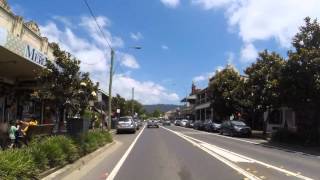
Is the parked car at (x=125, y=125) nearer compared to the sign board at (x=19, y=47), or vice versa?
the sign board at (x=19, y=47)

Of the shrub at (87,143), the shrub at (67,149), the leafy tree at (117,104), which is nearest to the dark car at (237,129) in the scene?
the shrub at (87,143)

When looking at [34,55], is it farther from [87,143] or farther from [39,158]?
[39,158]

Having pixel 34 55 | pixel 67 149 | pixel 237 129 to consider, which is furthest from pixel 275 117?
pixel 67 149

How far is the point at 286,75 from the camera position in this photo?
117ft

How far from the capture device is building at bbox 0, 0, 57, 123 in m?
22.3

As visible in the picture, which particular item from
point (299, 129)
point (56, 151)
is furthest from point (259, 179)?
point (299, 129)

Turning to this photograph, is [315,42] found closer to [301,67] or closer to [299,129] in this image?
[301,67]

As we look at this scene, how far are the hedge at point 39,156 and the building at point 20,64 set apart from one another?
4633 mm

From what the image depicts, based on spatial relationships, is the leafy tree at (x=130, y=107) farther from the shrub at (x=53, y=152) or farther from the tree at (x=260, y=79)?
the shrub at (x=53, y=152)

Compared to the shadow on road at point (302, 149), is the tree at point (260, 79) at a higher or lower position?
higher

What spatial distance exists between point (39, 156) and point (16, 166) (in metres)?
2.98

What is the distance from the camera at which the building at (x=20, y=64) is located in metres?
22.3

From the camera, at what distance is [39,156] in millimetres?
14055

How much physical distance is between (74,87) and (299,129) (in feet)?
67.1
